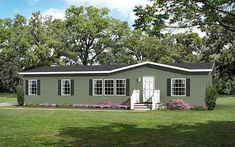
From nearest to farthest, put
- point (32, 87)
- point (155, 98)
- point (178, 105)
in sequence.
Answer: point (178, 105)
point (155, 98)
point (32, 87)

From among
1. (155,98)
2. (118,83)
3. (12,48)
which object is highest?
(12,48)

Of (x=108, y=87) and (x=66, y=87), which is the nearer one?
(x=108, y=87)

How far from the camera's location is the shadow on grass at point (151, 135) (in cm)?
1199

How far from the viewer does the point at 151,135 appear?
1366cm

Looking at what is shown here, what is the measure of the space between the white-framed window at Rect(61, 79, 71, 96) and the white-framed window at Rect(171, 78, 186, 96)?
331 inches

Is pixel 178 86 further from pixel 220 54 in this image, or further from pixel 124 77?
pixel 220 54

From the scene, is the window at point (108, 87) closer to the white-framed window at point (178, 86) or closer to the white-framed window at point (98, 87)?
the white-framed window at point (98, 87)

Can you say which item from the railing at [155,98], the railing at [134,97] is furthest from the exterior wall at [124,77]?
the railing at [155,98]

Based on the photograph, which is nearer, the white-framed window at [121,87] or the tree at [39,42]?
the white-framed window at [121,87]

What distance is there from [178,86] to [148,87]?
2.31 m

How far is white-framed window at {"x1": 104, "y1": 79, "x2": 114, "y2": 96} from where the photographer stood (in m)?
29.5

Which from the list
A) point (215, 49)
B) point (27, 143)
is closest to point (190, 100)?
point (27, 143)

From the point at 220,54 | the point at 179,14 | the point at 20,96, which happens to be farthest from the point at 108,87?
the point at 220,54

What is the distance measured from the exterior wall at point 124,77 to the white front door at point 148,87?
246 mm
